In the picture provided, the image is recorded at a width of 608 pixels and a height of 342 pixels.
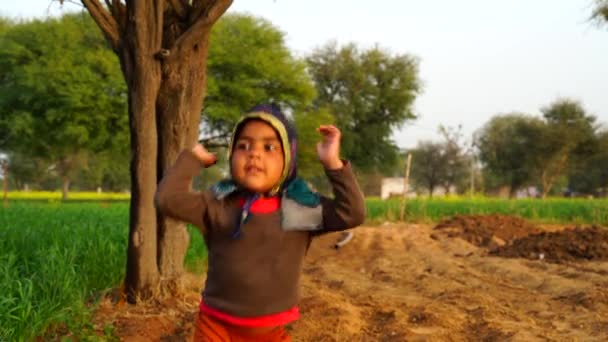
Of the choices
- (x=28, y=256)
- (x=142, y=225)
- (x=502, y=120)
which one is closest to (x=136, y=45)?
(x=142, y=225)

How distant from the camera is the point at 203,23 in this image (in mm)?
5258

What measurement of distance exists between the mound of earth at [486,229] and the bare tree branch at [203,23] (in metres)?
9.63

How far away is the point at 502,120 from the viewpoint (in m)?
64.4

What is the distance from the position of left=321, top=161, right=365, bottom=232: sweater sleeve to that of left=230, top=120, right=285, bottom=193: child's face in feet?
0.66

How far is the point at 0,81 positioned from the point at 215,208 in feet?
105

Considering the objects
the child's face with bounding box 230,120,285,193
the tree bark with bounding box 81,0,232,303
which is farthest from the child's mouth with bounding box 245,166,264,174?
the tree bark with bounding box 81,0,232,303

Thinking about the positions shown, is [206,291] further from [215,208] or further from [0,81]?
[0,81]

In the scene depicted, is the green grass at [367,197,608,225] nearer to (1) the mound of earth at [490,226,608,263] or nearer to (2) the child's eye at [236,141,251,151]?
(1) the mound of earth at [490,226,608,263]

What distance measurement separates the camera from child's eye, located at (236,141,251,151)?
8.11ft

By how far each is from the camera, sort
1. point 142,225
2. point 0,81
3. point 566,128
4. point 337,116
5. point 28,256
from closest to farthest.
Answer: point 142,225 → point 28,256 → point 0,81 → point 337,116 → point 566,128

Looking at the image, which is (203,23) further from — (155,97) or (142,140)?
(142,140)

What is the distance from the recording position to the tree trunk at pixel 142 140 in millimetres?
5195

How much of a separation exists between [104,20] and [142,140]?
103cm

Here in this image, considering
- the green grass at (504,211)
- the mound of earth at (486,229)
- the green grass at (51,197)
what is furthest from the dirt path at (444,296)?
→ the green grass at (51,197)
